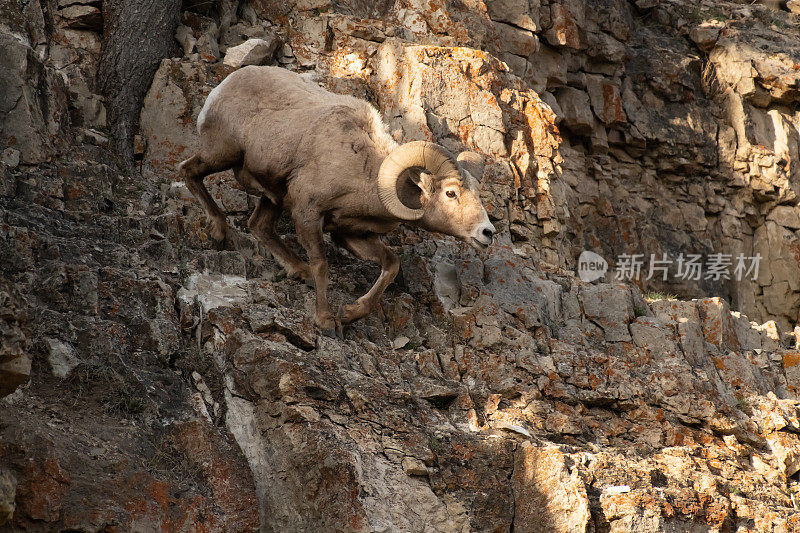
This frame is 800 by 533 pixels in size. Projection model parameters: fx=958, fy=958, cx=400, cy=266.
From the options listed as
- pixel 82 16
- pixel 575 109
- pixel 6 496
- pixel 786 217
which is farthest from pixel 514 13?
pixel 6 496

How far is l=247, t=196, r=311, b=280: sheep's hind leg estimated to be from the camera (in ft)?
33.8

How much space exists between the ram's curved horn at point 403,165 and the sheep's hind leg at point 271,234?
4.43 ft

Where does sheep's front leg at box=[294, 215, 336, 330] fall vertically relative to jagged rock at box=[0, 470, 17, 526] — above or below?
below

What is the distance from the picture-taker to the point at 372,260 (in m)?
10.0

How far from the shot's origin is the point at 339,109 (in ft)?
32.8

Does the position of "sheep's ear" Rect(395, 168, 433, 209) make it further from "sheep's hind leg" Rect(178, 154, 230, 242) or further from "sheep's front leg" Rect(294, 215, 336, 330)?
"sheep's hind leg" Rect(178, 154, 230, 242)

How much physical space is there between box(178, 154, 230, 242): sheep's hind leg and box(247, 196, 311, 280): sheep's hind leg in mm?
346

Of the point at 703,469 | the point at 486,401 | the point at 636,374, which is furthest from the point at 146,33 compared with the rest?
the point at 703,469

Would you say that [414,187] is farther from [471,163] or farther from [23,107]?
[23,107]

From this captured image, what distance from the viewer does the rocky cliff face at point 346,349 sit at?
25.1 ft

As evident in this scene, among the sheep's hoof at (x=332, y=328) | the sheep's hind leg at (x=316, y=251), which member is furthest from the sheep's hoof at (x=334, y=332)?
the sheep's hind leg at (x=316, y=251)

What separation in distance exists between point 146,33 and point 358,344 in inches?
220

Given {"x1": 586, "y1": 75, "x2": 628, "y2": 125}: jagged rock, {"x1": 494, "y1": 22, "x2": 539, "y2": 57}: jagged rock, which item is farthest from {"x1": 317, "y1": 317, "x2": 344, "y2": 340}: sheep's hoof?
{"x1": 586, "y1": 75, "x2": 628, "y2": 125}: jagged rock

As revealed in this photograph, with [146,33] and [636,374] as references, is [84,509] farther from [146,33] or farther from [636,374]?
[146,33]
